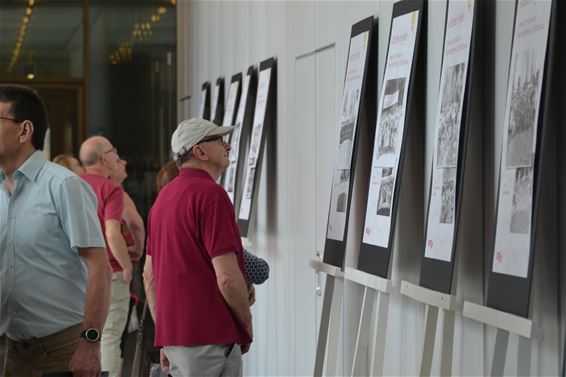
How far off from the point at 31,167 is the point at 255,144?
408 centimetres

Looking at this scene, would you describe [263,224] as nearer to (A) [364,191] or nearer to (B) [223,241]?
(A) [364,191]

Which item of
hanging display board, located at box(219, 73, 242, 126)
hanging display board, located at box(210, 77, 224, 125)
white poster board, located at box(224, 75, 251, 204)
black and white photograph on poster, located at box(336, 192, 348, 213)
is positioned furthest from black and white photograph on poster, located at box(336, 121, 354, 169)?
hanging display board, located at box(210, 77, 224, 125)

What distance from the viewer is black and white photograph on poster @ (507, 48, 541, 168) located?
10.9 ft

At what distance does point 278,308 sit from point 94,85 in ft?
22.8

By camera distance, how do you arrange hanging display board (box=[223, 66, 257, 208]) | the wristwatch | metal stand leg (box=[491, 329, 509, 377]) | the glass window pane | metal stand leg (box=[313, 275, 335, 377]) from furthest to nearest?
the glass window pane
hanging display board (box=[223, 66, 257, 208])
metal stand leg (box=[313, 275, 335, 377])
the wristwatch
metal stand leg (box=[491, 329, 509, 377])

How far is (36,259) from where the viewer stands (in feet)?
12.1

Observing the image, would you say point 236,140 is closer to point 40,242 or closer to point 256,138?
point 256,138

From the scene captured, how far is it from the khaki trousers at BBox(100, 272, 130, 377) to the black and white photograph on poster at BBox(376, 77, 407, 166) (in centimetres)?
309

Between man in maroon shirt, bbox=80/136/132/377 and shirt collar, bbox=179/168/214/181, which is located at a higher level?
shirt collar, bbox=179/168/214/181

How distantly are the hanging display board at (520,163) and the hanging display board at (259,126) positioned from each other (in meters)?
4.16

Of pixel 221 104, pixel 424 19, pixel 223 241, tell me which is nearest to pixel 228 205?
pixel 223 241

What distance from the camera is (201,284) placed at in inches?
163

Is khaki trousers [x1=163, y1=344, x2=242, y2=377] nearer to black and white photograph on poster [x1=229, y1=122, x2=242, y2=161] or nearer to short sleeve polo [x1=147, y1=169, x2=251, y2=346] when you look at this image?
short sleeve polo [x1=147, y1=169, x2=251, y2=346]

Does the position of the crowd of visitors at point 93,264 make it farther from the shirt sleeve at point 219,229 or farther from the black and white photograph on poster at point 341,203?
the black and white photograph on poster at point 341,203
